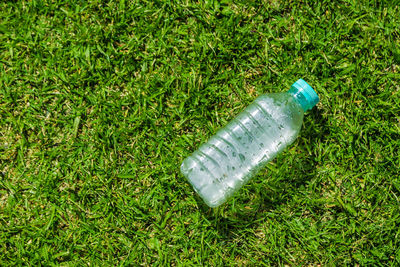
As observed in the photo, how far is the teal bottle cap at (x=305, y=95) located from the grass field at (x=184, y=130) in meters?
0.35

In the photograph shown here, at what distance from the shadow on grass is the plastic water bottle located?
0.08 m

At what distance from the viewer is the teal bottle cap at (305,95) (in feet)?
8.77

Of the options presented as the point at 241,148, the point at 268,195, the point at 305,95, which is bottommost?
the point at 268,195

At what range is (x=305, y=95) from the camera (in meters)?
2.67

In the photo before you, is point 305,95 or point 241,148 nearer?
point 305,95

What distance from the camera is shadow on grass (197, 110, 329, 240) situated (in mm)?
2996

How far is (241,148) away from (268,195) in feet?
1.27

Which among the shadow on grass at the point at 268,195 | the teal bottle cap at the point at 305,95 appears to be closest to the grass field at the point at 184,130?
the shadow on grass at the point at 268,195

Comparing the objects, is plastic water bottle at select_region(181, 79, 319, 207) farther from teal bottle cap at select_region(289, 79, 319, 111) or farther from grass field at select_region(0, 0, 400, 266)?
teal bottle cap at select_region(289, 79, 319, 111)

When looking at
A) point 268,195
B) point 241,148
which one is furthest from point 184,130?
point 268,195

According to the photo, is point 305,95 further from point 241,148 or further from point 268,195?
point 268,195

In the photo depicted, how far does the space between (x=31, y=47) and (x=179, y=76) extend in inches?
45.4

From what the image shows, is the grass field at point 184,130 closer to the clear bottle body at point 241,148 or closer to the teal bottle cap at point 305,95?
the clear bottle body at point 241,148

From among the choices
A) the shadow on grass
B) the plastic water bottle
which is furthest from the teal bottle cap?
the shadow on grass
